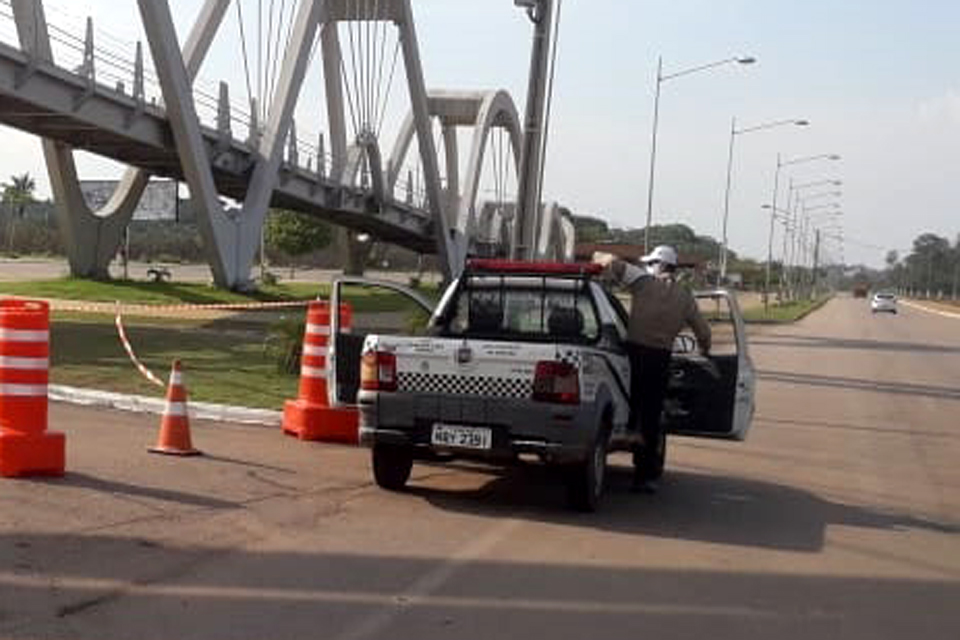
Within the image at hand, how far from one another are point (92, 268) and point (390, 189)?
19.3m

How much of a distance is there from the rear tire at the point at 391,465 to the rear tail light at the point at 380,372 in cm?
50

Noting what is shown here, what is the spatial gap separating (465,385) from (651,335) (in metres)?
1.85

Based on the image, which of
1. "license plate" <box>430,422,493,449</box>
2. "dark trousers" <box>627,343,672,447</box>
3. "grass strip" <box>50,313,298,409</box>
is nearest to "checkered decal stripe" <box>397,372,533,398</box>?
"license plate" <box>430,422,493,449</box>

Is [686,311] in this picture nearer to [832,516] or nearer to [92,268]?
[832,516]

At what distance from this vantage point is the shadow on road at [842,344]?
137ft

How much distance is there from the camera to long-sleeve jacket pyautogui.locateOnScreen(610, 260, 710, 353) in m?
10.6

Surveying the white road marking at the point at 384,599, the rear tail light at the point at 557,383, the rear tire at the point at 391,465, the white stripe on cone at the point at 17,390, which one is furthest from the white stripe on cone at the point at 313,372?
the white road marking at the point at 384,599

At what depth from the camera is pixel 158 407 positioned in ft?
46.5

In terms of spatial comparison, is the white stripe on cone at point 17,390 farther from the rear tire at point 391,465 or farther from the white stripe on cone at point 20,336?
the rear tire at point 391,465

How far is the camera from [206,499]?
927 centimetres

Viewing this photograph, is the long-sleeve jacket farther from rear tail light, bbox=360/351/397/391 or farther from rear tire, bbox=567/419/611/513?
rear tail light, bbox=360/351/397/391

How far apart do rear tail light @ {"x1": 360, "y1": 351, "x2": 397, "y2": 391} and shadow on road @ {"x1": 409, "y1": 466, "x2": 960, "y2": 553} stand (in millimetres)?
939

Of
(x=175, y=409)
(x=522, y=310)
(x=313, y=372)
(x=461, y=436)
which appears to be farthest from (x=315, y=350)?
(x=461, y=436)

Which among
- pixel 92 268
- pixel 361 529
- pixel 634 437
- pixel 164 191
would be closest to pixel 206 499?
pixel 361 529
